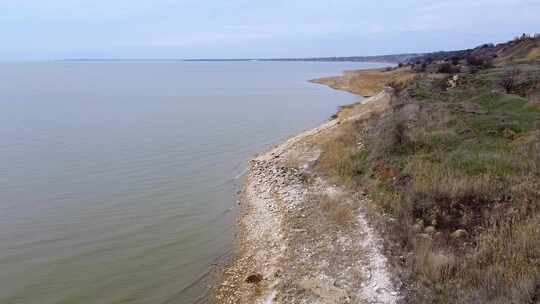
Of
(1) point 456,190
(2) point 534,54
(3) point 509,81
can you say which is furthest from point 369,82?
(1) point 456,190

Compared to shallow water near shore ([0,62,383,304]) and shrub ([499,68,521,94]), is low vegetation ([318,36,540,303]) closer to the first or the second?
shallow water near shore ([0,62,383,304])

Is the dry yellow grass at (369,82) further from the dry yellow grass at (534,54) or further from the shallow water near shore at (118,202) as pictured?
the shallow water near shore at (118,202)

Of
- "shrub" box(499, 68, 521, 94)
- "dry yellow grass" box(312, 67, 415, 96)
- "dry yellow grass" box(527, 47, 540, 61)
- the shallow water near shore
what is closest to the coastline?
the shallow water near shore

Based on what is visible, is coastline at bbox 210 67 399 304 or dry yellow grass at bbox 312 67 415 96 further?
dry yellow grass at bbox 312 67 415 96

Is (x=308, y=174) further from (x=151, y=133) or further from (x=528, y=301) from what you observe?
(x=151, y=133)

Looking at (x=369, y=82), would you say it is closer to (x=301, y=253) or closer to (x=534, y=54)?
(x=534, y=54)

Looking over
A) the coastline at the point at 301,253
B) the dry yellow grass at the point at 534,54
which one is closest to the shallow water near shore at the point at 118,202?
the coastline at the point at 301,253

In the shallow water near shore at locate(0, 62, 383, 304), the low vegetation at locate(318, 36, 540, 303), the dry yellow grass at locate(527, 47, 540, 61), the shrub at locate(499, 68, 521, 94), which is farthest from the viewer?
the dry yellow grass at locate(527, 47, 540, 61)
